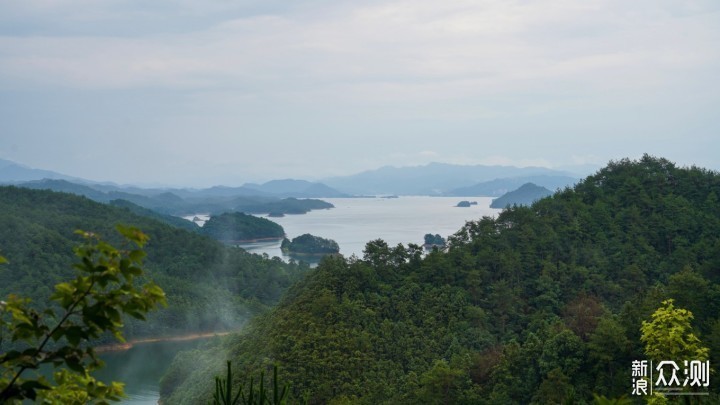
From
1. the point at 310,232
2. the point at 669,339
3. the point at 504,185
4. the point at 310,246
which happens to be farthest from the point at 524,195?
the point at 669,339

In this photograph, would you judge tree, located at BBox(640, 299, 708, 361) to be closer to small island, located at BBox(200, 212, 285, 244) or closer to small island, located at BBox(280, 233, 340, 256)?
small island, located at BBox(280, 233, 340, 256)

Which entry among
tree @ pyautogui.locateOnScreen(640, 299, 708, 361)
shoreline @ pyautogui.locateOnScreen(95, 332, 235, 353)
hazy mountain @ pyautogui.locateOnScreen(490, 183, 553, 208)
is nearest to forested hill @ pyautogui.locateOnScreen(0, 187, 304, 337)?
shoreline @ pyautogui.locateOnScreen(95, 332, 235, 353)

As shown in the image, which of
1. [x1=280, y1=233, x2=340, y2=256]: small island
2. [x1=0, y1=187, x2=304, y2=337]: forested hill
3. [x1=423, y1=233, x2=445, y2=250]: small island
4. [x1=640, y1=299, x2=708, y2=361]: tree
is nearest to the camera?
[x1=640, y1=299, x2=708, y2=361]: tree

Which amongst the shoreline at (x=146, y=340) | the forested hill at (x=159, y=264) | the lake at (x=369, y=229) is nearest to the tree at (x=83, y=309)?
the shoreline at (x=146, y=340)

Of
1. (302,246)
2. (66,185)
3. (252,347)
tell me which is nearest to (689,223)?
(252,347)

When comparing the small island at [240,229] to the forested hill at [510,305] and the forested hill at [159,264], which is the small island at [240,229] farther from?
the forested hill at [510,305]
